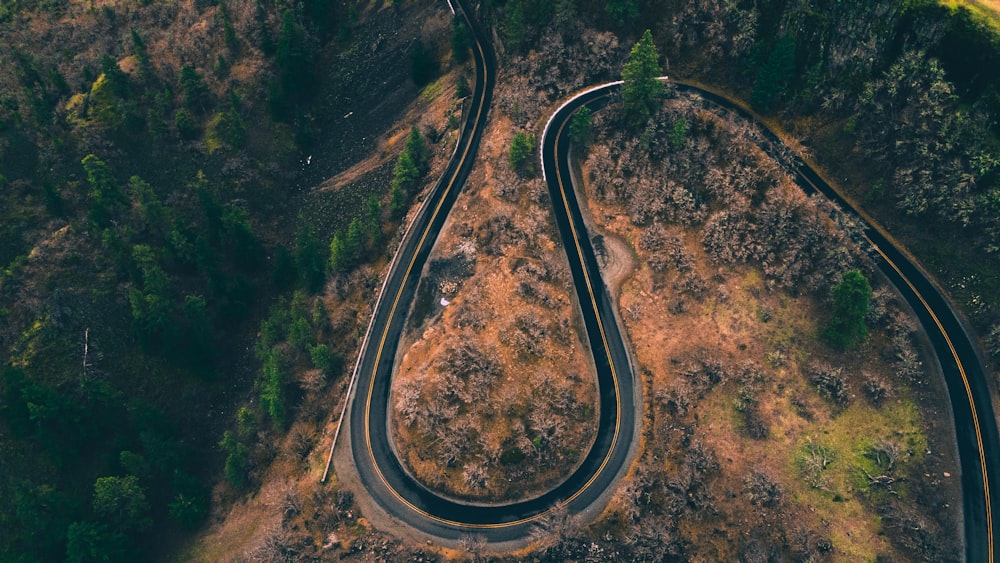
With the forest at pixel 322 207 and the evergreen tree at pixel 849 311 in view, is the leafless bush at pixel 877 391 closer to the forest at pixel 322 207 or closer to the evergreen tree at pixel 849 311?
the forest at pixel 322 207

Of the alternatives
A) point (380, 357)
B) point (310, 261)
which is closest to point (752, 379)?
point (380, 357)

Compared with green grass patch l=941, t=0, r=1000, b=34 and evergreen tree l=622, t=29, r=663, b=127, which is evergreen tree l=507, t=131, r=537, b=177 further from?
green grass patch l=941, t=0, r=1000, b=34

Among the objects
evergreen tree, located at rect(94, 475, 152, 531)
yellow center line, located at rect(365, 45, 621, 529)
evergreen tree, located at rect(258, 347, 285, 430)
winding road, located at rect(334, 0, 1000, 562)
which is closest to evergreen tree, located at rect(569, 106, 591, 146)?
winding road, located at rect(334, 0, 1000, 562)

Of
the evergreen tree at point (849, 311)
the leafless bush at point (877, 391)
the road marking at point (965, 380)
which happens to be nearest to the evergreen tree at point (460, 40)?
the road marking at point (965, 380)

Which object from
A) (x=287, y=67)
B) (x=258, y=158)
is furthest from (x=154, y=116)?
(x=287, y=67)

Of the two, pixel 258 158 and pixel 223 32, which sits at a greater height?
pixel 223 32

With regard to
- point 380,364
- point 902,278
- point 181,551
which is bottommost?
point 181,551

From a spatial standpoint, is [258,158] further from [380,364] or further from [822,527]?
[822,527]
